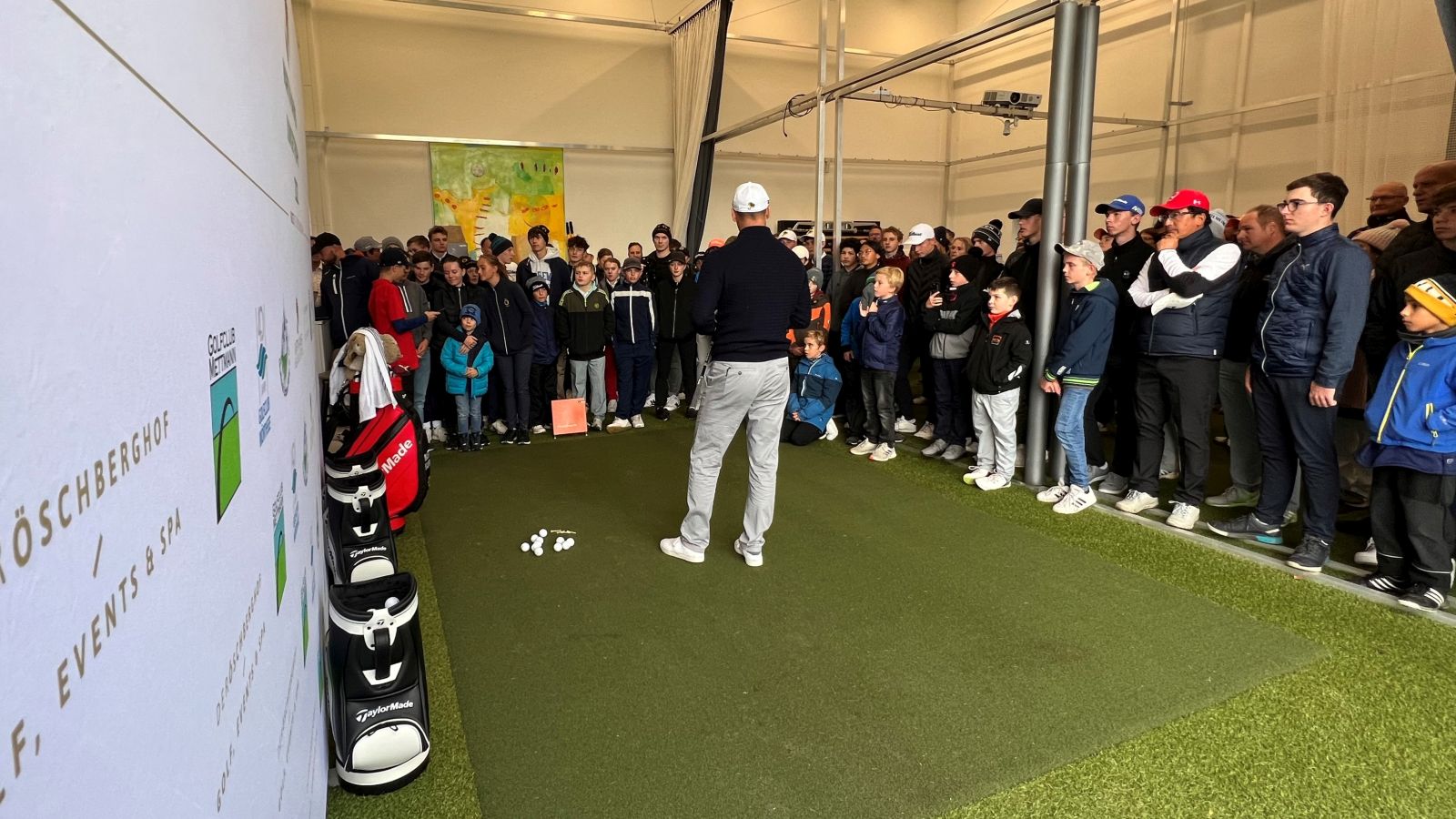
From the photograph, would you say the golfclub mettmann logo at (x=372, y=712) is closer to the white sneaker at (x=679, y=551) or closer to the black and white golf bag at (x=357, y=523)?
the black and white golf bag at (x=357, y=523)

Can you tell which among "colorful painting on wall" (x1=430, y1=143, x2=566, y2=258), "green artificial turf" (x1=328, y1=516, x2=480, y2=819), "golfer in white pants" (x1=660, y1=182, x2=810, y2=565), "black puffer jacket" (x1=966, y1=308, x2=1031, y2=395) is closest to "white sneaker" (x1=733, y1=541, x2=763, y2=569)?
"golfer in white pants" (x1=660, y1=182, x2=810, y2=565)

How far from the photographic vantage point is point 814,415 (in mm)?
5824

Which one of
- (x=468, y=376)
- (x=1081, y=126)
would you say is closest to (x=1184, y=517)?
(x=1081, y=126)

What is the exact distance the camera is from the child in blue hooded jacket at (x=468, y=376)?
18.5 ft

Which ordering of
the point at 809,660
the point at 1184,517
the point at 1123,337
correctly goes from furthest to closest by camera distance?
1. the point at 1123,337
2. the point at 1184,517
3. the point at 809,660

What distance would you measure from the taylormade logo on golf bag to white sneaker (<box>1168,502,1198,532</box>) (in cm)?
379

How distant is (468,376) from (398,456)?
82.7 inches

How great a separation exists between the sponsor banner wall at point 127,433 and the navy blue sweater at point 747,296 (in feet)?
7.39

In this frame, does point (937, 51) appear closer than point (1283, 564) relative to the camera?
No

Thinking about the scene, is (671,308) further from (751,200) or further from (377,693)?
(377,693)

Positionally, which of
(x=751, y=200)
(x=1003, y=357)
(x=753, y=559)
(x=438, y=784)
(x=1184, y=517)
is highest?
(x=751, y=200)

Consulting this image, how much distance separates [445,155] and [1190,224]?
8.63m

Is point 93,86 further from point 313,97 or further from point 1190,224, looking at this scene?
point 313,97

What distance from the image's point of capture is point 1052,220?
→ 174 inches
